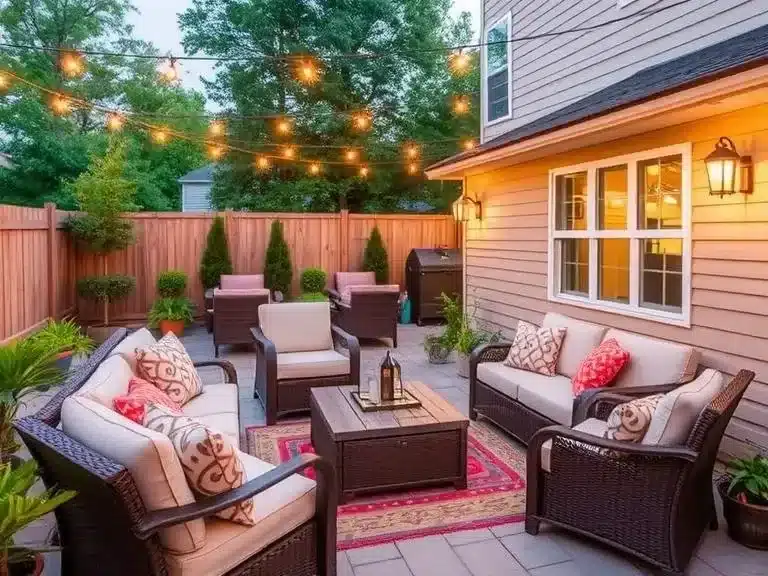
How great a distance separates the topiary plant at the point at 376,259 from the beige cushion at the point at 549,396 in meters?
6.14

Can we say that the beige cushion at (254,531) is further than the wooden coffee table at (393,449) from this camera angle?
No

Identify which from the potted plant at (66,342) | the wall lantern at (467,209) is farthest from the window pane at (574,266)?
the potted plant at (66,342)

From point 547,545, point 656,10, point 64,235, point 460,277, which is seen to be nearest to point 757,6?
point 656,10

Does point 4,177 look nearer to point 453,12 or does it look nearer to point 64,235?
point 64,235

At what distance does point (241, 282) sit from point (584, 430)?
6.87 meters

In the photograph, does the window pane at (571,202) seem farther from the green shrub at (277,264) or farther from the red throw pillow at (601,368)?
the green shrub at (277,264)

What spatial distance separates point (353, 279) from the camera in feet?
32.6

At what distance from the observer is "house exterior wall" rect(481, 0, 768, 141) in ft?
15.8

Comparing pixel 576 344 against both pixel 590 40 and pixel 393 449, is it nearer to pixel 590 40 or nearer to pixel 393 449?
pixel 393 449

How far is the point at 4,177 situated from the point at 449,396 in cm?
1388

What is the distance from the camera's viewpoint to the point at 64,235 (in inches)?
345

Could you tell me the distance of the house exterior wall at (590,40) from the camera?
4805mm

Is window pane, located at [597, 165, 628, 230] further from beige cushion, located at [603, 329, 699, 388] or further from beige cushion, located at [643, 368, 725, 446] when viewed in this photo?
beige cushion, located at [643, 368, 725, 446]

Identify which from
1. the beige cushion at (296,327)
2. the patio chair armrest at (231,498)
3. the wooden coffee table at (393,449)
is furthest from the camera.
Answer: the beige cushion at (296,327)
